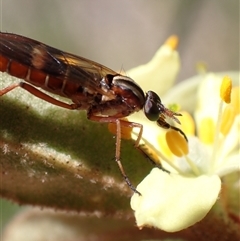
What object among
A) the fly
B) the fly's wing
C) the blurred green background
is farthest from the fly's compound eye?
the blurred green background

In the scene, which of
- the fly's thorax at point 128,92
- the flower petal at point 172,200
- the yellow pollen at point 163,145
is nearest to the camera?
the flower petal at point 172,200

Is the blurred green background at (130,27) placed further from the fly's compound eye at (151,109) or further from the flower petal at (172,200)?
the flower petal at (172,200)

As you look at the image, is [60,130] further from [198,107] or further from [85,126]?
[198,107]

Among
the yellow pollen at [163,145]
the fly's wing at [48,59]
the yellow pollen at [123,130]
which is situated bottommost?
the yellow pollen at [163,145]

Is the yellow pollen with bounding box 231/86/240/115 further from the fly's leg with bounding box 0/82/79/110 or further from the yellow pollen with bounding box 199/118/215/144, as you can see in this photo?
the fly's leg with bounding box 0/82/79/110

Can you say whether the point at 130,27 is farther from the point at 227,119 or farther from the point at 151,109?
the point at 151,109

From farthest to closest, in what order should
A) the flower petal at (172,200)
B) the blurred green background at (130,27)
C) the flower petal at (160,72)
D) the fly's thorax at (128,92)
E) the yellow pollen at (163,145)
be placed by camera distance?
the blurred green background at (130,27), the flower petal at (160,72), the yellow pollen at (163,145), the fly's thorax at (128,92), the flower petal at (172,200)

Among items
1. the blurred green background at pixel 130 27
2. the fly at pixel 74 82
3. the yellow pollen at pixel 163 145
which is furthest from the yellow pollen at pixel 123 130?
the blurred green background at pixel 130 27
